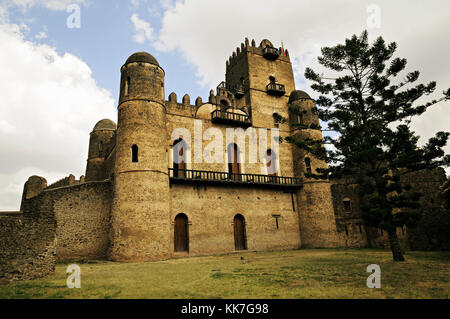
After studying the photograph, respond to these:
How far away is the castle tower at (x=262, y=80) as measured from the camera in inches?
1001

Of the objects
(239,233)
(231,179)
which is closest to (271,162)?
(231,179)

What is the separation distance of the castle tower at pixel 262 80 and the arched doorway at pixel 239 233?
837 cm

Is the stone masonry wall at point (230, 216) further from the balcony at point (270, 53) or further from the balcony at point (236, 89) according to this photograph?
the balcony at point (270, 53)

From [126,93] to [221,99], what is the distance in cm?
826

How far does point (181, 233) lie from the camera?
1870 centimetres

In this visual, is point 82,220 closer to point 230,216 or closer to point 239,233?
point 230,216

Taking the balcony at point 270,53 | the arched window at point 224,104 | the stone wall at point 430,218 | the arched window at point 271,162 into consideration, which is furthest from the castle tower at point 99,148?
the stone wall at point 430,218

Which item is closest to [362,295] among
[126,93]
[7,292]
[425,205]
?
[7,292]

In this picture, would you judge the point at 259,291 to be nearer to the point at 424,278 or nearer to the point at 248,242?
the point at 424,278

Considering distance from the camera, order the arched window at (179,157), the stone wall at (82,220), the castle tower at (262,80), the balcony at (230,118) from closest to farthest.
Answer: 1. the stone wall at (82,220)
2. the arched window at (179,157)
3. the balcony at (230,118)
4. the castle tower at (262,80)

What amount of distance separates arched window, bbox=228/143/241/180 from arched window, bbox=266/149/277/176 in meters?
2.99

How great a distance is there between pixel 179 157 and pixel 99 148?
34.2 feet

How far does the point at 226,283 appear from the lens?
26.8ft

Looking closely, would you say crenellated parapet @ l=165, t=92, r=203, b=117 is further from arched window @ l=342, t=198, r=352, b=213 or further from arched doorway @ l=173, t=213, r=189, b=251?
arched window @ l=342, t=198, r=352, b=213
